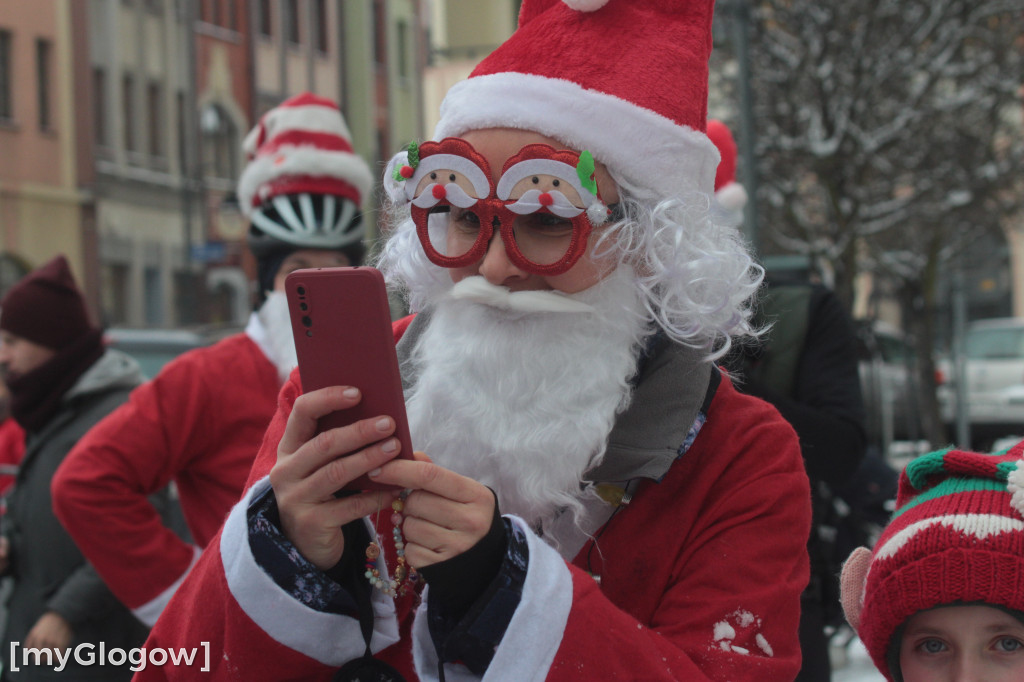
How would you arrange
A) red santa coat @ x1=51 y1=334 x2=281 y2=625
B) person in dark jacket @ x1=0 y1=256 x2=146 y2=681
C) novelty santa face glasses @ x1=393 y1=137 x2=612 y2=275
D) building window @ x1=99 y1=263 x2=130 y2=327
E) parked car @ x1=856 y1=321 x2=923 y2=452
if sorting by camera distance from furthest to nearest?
1. building window @ x1=99 y1=263 x2=130 y2=327
2. parked car @ x1=856 y1=321 x2=923 y2=452
3. person in dark jacket @ x1=0 y1=256 x2=146 y2=681
4. red santa coat @ x1=51 y1=334 x2=281 y2=625
5. novelty santa face glasses @ x1=393 y1=137 x2=612 y2=275

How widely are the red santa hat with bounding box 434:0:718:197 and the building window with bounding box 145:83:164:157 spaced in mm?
22321

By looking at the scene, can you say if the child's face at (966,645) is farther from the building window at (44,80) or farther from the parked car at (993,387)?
the building window at (44,80)

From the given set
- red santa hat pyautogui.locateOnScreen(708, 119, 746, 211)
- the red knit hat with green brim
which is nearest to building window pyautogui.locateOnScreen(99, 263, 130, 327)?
red santa hat pyautogui.locateOnScreen(708, 119, 746, 211)

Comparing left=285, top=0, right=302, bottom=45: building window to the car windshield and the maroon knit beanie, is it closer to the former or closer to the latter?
the car windshield

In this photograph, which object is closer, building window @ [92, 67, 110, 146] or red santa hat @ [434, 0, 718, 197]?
red santa hat @ [434, 0, 718, 197]

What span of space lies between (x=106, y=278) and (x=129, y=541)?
61.4 feet

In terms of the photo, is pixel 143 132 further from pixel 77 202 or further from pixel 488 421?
pixel 488 421

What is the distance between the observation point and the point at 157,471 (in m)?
3.17

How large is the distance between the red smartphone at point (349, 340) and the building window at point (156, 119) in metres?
22.7

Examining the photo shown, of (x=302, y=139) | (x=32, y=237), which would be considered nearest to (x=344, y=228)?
(x=302, y=139)

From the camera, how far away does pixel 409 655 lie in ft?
5.47

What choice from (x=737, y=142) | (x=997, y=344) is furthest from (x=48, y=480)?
(x=997, y=344)

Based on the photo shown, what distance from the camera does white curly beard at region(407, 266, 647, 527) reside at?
5.77 feet

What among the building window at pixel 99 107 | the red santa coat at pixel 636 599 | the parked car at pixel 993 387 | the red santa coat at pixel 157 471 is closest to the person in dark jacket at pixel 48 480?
the red santa coat at pixel 157 471
